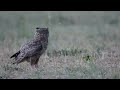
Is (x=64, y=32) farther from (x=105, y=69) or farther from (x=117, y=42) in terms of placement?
(x=105, y=69)

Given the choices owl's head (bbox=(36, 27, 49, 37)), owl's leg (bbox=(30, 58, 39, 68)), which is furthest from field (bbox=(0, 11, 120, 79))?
owl's head (bbox=(36, 27, 49, 37))

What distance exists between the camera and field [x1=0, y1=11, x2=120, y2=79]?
35.1 ft

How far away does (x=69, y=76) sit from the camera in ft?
34.3

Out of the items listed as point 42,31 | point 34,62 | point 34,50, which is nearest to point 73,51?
point 42,31

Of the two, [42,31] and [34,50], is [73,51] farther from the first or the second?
[34,50]

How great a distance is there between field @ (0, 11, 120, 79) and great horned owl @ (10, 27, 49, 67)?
200 millimetres

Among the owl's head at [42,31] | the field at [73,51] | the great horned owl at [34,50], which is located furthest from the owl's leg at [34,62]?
the owl's head at [42,31]

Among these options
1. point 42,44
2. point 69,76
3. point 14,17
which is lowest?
point 69,76

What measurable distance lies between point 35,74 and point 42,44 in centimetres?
105

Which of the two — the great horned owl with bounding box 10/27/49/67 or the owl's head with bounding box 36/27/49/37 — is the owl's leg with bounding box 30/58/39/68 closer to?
the great horned owl with bounding box 10/27/49/67

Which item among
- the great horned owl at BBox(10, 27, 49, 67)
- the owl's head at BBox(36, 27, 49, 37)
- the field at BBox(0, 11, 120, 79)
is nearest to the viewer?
the field at BBox(0, 11, 120, 79)

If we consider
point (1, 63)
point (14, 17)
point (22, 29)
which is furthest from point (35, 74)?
point (14, 17)

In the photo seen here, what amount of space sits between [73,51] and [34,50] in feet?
6.80

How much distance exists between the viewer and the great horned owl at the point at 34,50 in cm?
1136
